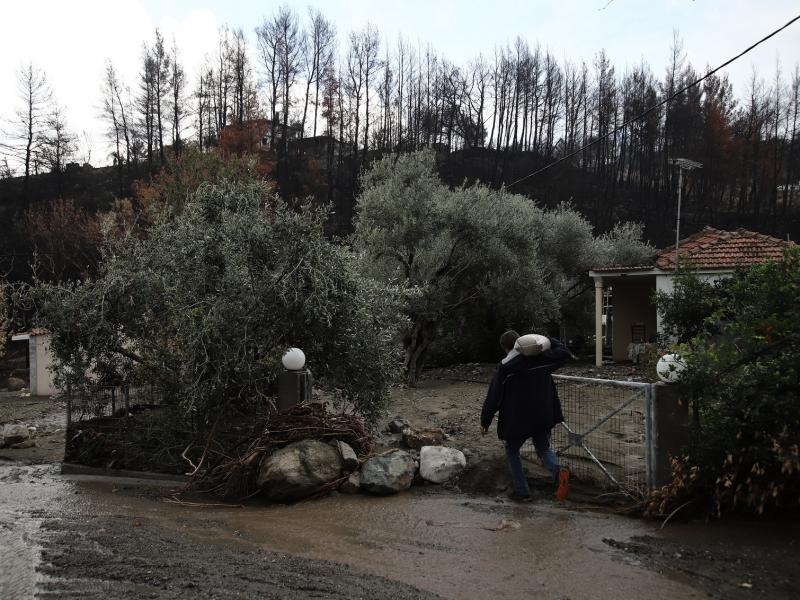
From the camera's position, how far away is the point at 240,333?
7.79 meters

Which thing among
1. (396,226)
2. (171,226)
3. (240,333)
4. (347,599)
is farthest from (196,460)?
(396,226)

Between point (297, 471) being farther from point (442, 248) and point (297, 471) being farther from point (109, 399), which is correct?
Answer: point (442, 248)

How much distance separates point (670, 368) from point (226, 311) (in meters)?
5.03

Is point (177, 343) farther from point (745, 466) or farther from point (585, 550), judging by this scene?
point (745, 466)

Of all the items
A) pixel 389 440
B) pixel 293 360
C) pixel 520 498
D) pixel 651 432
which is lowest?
pixel 389 440

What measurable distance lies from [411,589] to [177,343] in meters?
5.57

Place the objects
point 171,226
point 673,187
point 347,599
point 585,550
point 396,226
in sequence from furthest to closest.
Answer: point 673,187, point 396,226, point 171,226, point 585,550, point 347,599

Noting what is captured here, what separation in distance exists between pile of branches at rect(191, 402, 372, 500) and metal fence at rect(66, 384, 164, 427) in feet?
7.64

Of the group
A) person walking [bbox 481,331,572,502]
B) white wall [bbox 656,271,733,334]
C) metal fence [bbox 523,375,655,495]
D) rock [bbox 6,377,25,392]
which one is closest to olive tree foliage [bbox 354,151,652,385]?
white wall [bbox 656,271,733,334]

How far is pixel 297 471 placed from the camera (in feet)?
22.3

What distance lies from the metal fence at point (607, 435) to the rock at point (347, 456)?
76.9 inches

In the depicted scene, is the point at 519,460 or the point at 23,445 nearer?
the point at 519,460

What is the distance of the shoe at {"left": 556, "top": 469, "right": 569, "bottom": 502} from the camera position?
243 inches

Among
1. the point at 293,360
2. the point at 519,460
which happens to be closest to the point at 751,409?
the point at 519,460
